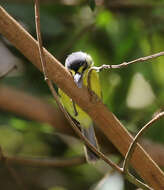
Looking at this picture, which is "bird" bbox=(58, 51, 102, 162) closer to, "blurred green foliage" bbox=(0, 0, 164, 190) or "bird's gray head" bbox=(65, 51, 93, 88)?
"bird's gray head" bbox=(65, 51, 93, 88)

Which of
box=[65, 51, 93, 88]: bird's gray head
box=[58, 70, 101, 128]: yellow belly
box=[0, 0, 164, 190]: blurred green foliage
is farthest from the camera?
box=[0, 0, 164, 190]: blurred green foliage

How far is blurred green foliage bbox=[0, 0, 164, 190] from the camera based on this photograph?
280 cm

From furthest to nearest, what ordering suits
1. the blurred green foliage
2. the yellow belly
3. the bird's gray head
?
→ the blurred green foliage → the yellow belly → the bird's gray head

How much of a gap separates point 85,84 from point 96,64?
3.05 feet

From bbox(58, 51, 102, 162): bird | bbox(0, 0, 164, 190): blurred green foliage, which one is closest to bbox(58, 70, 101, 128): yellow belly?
bbox(58, 51, 102, 162): bird

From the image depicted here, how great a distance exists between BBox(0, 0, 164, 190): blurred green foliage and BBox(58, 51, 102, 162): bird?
27 centimetres

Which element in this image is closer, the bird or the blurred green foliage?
the bird

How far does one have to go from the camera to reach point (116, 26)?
10.1ft

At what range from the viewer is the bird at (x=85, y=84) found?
86.1 inches

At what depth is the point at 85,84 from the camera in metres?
2.07

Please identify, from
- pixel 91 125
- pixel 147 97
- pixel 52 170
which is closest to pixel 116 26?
pixel 147 97

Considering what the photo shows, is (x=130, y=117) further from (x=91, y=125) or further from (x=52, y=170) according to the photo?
(x=52, y=170)

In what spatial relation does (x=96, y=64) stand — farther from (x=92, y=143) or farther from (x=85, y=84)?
(x=85, y=84)

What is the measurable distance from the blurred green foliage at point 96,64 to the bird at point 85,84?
0.89 feet
